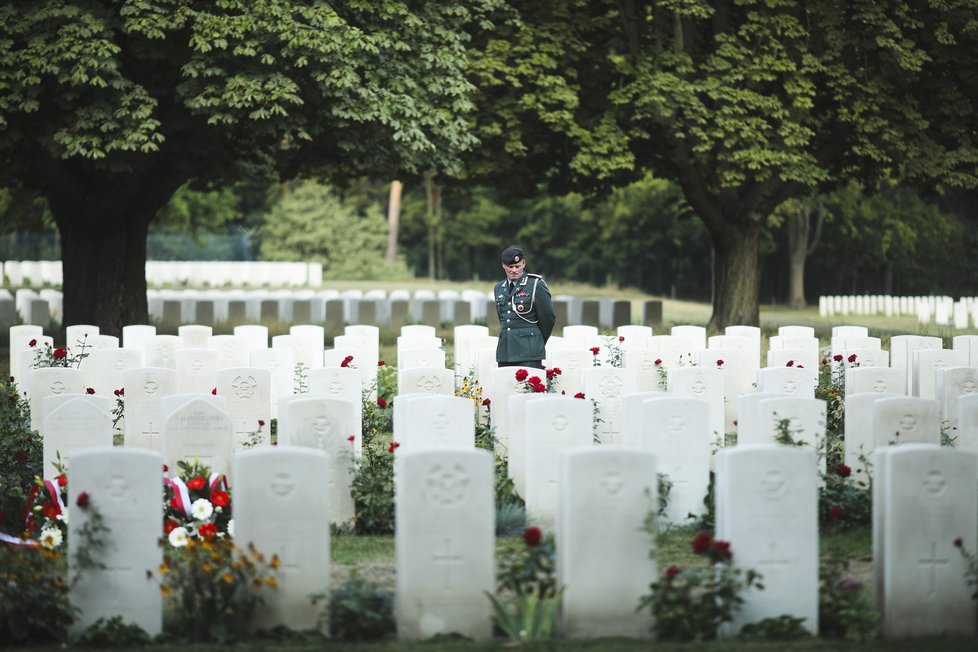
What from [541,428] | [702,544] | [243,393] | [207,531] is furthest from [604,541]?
[243,393]

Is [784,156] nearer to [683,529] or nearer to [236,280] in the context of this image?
[683,529]

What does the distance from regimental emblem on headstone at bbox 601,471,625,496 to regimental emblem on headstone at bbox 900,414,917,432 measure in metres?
3.70

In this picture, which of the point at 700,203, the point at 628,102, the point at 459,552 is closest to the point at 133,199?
the point at 628,102

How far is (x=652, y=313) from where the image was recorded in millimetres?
29094

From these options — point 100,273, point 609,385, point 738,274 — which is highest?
point 738,274

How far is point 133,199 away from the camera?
71.8 ft

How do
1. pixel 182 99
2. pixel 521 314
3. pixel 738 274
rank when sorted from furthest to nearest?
pixel 738 274
pixel 182 99
pixel 521 314

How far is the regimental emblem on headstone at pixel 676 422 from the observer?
9.29 metres

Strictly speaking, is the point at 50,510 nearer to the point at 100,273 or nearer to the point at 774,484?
the point at 774,484

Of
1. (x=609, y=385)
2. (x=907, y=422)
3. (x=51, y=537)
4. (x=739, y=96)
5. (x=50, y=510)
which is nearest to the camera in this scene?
(x=51, y=537)

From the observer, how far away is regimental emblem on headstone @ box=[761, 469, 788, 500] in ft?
22.4

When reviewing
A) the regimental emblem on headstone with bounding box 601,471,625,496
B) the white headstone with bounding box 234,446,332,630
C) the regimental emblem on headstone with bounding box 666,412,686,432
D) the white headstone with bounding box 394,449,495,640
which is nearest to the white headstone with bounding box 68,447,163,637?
the white headstone with bounding box 234,446,332,630

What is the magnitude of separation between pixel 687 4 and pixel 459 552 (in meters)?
18.2

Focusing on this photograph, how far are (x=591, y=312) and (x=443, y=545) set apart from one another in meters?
22.0
